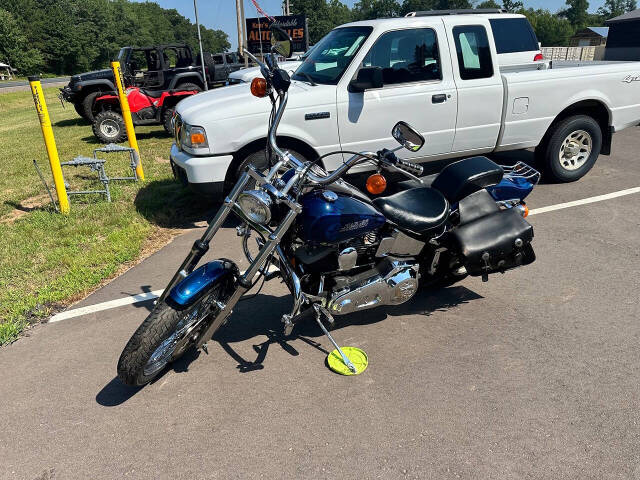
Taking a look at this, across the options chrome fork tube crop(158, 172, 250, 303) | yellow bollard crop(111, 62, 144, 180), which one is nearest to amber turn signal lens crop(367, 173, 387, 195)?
chrome fork tube crop(158, 172, 250, 303)

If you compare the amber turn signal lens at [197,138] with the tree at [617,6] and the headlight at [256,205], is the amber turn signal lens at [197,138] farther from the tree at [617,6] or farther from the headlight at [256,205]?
the tree at [617,6]

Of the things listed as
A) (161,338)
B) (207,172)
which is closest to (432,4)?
(207,172)

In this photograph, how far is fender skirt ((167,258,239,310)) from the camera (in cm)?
275

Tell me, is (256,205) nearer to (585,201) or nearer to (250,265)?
(250,265)

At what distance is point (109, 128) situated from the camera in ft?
36.5

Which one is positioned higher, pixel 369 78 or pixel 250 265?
pixel 369 78

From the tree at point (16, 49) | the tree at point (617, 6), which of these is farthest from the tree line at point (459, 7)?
the tree at point (16, 49)

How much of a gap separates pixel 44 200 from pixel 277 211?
5453 millimetres

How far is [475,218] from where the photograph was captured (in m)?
3.50

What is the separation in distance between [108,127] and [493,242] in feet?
32.9

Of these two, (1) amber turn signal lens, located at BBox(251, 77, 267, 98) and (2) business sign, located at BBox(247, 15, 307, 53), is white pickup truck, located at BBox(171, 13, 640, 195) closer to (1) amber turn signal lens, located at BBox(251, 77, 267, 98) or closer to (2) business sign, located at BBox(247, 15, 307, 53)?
(1) amber turn signal lens, located at BBox(251, 77, 267, 98)

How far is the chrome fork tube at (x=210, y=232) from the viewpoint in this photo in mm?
2775

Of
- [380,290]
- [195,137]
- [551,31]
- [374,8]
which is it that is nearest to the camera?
[380,290]

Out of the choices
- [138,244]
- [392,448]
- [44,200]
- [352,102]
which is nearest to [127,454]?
[392,448]
